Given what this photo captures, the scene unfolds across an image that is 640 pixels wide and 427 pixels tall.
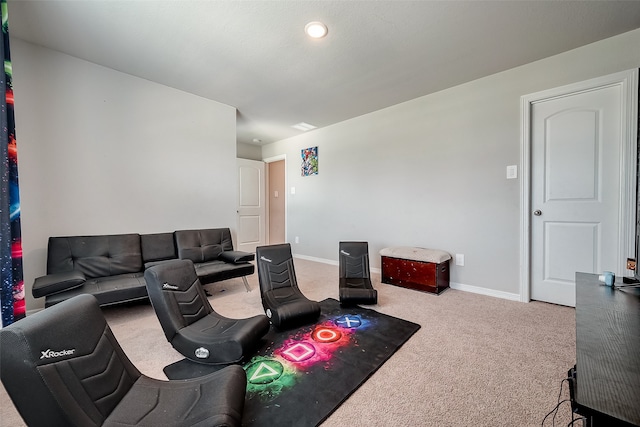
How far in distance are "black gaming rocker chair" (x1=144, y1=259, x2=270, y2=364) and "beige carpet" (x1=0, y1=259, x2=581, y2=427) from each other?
0.22 metres

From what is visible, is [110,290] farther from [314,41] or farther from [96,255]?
[314,41]

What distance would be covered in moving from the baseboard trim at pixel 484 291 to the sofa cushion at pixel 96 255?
3.83m

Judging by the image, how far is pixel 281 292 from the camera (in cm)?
258

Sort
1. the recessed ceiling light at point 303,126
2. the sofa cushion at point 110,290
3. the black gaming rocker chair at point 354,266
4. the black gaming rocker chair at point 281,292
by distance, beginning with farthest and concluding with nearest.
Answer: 1. the recessed ceiling light at point 303,126
2. the black gaming rocker chair at point 354,266
3. the black gaming rocker chair at point 281,292
4. the sofa cushion at point 110,290

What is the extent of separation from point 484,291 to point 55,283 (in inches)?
167

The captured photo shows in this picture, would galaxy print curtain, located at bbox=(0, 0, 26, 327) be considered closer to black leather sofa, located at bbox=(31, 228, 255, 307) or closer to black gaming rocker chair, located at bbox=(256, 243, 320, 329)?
black leather sofa, located at bbox=(31, 228, 255, 307)

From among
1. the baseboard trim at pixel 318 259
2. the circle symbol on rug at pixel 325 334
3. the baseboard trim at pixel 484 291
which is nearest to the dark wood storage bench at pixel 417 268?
the baseboard trim at pixel 484 291

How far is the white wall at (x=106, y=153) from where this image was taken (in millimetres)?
2414

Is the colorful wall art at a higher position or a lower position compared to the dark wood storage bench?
higher

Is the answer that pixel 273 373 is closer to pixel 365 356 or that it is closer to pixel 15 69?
pixel 365 356

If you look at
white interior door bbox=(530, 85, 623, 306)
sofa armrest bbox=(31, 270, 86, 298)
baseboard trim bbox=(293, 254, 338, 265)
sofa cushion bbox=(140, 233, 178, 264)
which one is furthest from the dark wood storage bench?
sofa armrest bbox=(31, 270, 86, 298)

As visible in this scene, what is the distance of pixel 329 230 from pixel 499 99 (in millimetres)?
3164

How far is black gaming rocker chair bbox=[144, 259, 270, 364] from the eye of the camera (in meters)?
1.67

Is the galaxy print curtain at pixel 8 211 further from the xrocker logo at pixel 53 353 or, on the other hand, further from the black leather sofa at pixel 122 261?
the xrocker logo at pixel 53 353
